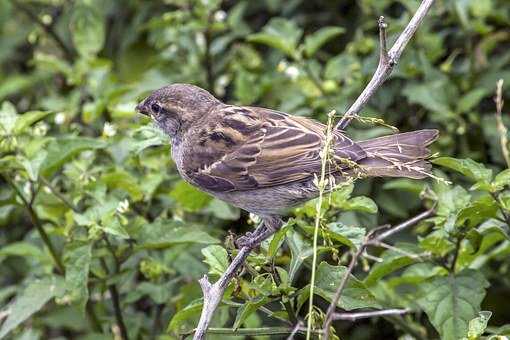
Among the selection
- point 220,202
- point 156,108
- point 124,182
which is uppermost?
point 156,108

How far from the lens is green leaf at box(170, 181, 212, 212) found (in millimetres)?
4094

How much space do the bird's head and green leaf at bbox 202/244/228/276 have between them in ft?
2.62

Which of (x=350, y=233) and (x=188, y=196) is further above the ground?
(x=350, y=233)

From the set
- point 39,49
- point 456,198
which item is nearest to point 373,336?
point 456,198

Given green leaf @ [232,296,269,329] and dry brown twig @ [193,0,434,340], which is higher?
dry brown twig @ [193,0,434,340]

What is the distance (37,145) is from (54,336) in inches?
92.3

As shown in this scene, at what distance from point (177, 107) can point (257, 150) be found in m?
0.45

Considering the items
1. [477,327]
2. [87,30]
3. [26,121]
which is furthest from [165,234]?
[87,30]

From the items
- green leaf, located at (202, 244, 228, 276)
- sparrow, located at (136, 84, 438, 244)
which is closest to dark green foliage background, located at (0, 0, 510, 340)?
green leaf, located at (202, 244, 228, 276)

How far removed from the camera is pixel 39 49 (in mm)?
6781

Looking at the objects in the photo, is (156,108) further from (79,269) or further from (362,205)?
(362,205)

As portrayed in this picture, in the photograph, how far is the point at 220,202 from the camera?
4.34 metres

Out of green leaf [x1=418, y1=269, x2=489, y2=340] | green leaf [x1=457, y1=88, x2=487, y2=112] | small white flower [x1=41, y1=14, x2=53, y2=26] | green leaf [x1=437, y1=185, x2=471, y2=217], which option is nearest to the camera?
green leaf [x1=418, y1=269, x2=489, y2=340]

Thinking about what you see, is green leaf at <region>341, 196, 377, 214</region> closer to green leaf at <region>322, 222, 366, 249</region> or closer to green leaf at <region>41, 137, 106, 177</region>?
green leaf at <region>322, 222, 366, 249</region>
